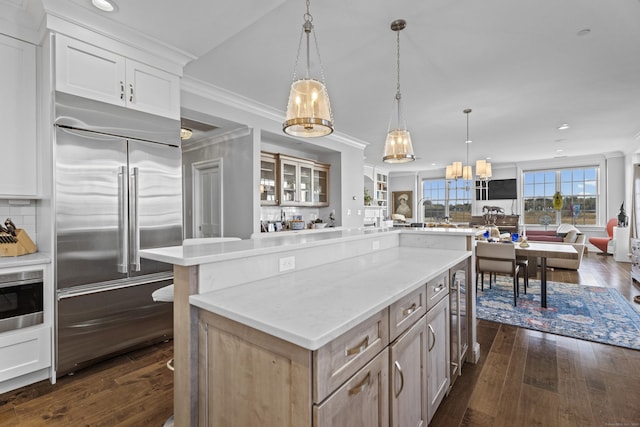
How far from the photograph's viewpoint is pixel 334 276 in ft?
5.42

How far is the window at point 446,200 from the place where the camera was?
10.5m

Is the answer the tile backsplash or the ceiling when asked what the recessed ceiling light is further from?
the tile backsplash

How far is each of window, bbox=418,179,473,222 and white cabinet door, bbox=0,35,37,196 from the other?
406 inches

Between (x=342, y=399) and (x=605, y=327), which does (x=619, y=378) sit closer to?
(x=605, y=327)

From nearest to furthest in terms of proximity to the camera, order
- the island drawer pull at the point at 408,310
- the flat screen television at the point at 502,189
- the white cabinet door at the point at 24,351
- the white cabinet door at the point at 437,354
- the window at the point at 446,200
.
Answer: the island drawer pull at the point at 408,310
the white cabinet door at the point at 437,354
the white cabinet door at the point at 24,351
the flat screen television at the point at 502,189
the window at the point at 446,200

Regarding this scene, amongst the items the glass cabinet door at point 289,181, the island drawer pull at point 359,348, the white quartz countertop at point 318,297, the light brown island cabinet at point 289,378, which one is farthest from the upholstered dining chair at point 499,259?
the island drawer pull at point 359,348

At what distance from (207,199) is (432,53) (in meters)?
3.99

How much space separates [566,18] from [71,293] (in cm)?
432

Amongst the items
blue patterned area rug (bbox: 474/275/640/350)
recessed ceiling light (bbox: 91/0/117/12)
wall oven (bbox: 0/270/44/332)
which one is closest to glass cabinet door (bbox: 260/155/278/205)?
recessed ceiling light (bbox: 91/0/117/12)

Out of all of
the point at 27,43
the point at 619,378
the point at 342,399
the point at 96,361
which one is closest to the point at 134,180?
the point at 27,43

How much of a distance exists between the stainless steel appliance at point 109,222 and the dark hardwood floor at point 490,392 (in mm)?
245

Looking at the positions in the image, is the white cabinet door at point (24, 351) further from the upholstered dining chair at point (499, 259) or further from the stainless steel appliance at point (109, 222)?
the upholstered dining chair at point (499, 259)

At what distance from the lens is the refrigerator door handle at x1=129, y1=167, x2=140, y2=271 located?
257 centimetres

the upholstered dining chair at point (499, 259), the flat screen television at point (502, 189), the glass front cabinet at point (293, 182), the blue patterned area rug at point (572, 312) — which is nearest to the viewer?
the blue patterned area rug at point (572, 312)
